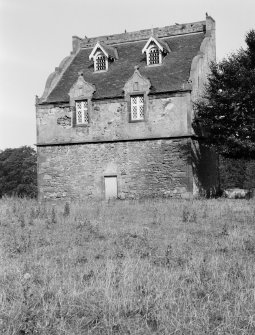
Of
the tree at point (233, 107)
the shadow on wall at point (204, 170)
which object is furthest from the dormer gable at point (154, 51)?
the shadow on wall at point (204, 170)

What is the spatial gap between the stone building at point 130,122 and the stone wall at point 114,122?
0.21 feet

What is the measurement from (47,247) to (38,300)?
504 cm

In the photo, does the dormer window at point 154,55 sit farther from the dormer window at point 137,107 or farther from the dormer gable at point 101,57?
the dormer window at point 137,107

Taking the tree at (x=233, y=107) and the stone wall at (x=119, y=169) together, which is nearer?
the tree at (x=233, y=107)

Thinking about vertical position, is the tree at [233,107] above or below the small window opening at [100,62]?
below

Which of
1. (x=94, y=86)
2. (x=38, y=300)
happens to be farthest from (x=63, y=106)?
(x=38, y=300)

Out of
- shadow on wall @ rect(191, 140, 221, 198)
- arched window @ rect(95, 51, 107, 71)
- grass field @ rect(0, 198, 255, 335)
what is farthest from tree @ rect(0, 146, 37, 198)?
grass field @ rect(0, 198, 255, 335)

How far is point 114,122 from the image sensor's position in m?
33.1

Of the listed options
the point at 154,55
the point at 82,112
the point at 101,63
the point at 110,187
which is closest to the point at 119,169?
the point at 110,187

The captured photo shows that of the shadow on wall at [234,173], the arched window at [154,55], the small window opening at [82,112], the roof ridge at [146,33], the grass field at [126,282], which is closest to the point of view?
the grass field at [126,282]

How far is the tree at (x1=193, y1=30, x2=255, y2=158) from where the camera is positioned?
28.6 metres

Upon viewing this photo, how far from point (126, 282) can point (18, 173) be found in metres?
73.7

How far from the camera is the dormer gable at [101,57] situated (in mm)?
35906

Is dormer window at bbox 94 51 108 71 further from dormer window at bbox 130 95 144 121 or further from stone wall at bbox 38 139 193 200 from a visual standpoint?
stone wall at bbox 38 139 193 200
